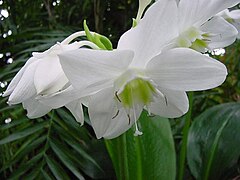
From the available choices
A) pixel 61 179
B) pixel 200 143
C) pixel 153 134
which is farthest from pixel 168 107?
pixel 200 143

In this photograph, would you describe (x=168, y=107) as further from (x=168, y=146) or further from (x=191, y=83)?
(x=168, y=146)

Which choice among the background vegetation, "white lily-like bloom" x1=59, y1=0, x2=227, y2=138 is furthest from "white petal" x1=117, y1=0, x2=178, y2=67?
the background vegetation

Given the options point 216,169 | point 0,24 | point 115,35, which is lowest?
point 216,169

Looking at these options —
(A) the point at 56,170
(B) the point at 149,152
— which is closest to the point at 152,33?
(B) the point at 149,152

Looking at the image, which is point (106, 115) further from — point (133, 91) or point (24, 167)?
point (24, 167)

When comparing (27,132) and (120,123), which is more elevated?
(120,123)

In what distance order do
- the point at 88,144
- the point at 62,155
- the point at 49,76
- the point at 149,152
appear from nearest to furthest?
the point at 49,76, the point at 149,152, the point at 62,155, the point at 88,144
